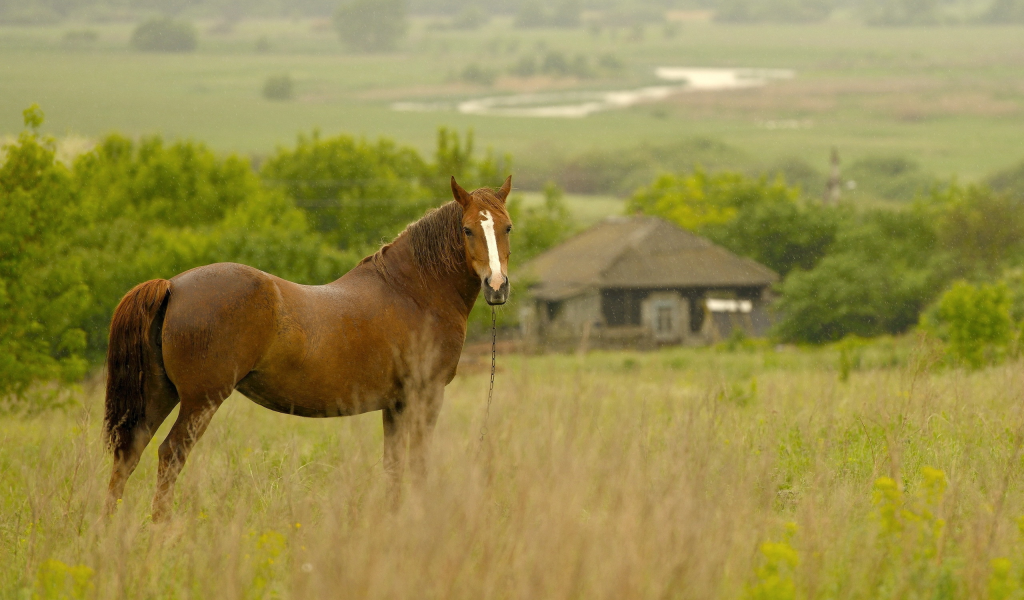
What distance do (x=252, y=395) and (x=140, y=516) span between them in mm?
916

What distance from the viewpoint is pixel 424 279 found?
6.28 m

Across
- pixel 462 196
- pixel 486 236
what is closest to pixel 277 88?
pixel 462 196

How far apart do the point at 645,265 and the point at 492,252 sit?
44577 millimetres

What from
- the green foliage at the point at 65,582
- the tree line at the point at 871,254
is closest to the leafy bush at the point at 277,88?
the tree line at the point at 871,254

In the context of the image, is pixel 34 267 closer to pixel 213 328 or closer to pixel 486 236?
pixel 213 328

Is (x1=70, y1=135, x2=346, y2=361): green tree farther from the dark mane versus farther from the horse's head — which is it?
the horse's head

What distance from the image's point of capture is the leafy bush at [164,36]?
480 feet

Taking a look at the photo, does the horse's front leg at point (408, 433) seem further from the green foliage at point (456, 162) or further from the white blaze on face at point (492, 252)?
the green foliage at point (456, 162)

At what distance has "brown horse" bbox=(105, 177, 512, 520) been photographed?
17.9 ft

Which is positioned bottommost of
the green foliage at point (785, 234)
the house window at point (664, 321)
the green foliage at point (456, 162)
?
the house window at point (664, 321)

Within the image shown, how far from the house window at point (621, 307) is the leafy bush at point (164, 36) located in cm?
11815

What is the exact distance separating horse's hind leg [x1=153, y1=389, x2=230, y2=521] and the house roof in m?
41.7

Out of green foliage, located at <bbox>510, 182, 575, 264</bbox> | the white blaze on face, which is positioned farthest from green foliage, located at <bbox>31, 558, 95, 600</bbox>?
green foliage, located at <bbox>510, 182, 575, 264</bbox>

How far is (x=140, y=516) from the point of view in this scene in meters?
5.52
